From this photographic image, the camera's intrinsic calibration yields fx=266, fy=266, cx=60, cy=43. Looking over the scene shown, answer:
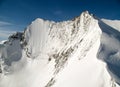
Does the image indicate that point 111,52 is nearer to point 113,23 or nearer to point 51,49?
point 113,23

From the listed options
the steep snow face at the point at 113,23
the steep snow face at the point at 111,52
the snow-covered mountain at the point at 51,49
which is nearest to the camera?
the steep snow face at the point at 111,52

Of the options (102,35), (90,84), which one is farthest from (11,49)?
(90,84)

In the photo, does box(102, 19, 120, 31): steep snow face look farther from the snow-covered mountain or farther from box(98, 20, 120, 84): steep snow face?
box(98, 20, 120, 84): steep snow face

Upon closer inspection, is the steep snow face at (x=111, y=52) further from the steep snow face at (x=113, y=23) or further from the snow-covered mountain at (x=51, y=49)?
the steep snow face at (x=113, y=23)

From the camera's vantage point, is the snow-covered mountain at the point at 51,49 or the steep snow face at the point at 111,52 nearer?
the steep snow face at the point at 111,52


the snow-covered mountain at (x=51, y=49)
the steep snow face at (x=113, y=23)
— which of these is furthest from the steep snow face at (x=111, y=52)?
the steep snow face at (x=113, y=23)

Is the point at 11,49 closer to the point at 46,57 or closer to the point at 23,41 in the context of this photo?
the point at 23,41

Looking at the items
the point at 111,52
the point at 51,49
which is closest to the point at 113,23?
the point at 51,49

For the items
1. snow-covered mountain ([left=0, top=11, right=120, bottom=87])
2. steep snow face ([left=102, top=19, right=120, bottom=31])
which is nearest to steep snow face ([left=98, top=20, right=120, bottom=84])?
snow-covered mountain ([left=0, top=11, right=120, bottom=87])

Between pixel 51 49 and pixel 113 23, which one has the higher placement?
pixel 113 23
